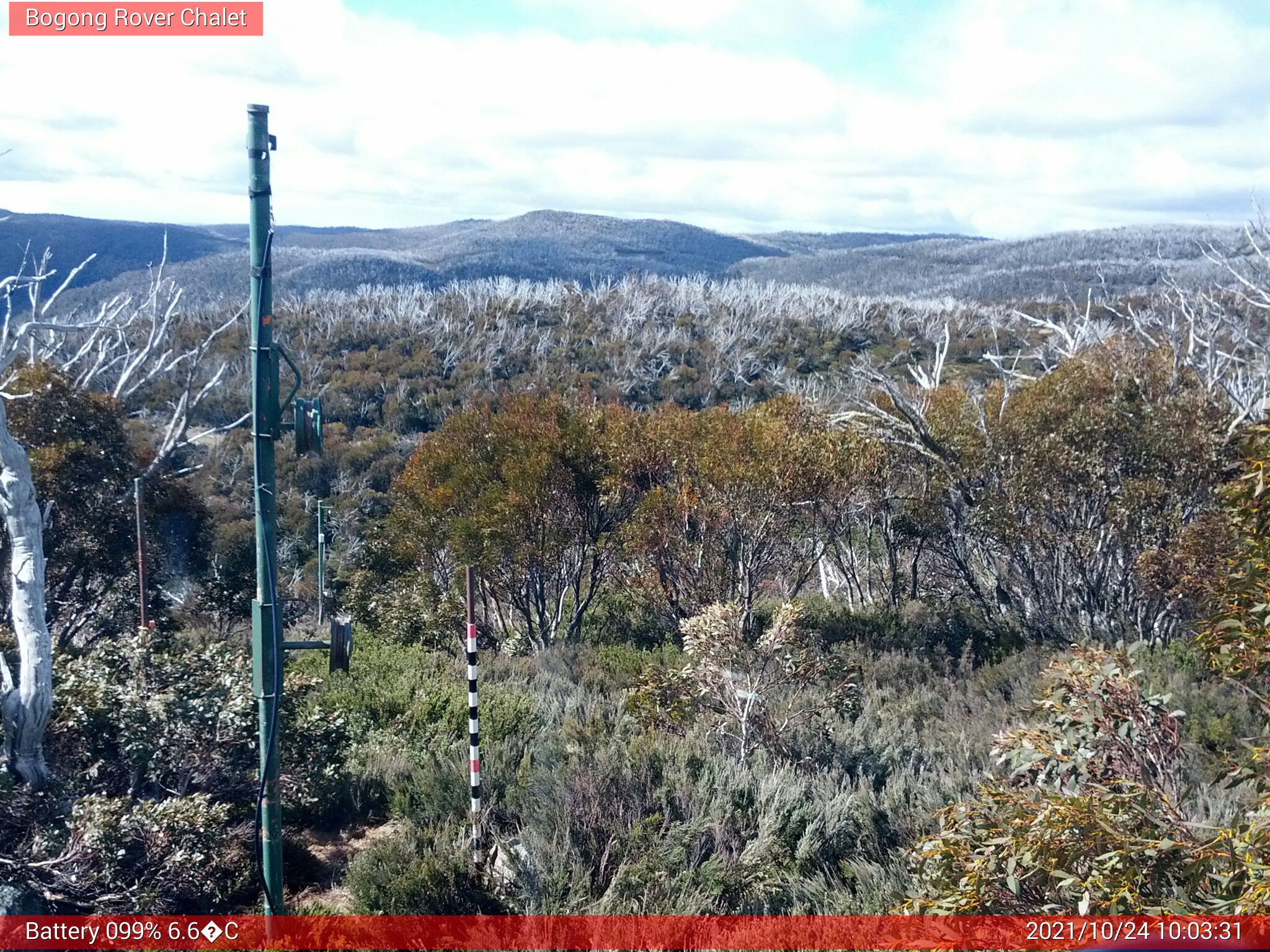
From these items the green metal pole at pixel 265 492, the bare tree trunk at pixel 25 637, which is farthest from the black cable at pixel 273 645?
the bare tree trunk at pixel 25 637

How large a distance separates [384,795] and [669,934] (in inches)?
97.4

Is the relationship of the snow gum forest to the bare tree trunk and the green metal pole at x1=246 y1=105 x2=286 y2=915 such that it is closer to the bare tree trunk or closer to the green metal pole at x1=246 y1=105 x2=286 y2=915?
the bare tree trunk

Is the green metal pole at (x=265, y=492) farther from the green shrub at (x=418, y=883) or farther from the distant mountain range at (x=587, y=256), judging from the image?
the distant mountain range at (x=587, y=256)

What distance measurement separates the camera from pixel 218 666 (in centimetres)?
595

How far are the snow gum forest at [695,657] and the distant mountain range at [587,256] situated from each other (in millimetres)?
41916

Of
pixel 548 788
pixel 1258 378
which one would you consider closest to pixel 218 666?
pixel 548 788

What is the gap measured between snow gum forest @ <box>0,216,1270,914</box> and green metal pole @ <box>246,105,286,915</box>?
841 millimetres

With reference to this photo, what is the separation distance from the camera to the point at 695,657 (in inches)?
290

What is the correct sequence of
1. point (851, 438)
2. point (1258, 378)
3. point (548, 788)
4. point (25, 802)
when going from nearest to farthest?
point (25, 802)
point (548, 788)
point (851, 438)
point (1258, 378)

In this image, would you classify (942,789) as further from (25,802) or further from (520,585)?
(520,585)

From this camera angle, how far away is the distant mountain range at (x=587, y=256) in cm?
7275

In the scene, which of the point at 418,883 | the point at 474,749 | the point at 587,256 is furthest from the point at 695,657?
the point at 587,256

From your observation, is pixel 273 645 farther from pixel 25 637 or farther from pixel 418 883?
pixel 25 637

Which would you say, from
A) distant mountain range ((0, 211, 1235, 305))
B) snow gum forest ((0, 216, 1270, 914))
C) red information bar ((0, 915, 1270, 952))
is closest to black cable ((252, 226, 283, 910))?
red information bar ((0, 915, 1270, 952))
